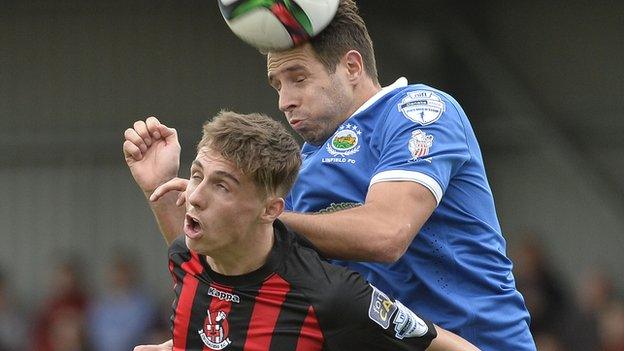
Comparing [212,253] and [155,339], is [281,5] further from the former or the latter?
[155,339]

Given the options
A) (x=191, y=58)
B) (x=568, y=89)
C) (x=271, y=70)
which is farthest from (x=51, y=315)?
(x=271, y=70)

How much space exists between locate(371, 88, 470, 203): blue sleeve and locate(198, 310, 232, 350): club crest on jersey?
0.65m

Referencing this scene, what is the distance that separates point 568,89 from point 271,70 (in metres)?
9.99

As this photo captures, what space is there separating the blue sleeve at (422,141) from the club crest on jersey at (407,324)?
38 centimetres

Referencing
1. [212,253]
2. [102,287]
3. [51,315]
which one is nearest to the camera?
[212,253]

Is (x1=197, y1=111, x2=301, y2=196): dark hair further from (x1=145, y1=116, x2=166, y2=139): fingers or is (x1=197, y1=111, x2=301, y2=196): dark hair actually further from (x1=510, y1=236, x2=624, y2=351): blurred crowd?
(x1=510, y1=236, x2=624, y2=351): blurred crowd

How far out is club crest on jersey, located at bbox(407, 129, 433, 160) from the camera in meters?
4.17

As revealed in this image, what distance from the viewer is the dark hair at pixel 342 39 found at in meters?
4.50

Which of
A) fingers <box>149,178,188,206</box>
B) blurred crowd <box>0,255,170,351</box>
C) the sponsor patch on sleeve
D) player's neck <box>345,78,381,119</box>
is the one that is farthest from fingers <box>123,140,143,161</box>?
blurred crowd <box>0,255,170,351</box>

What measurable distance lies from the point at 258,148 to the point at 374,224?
→ 1.39ft

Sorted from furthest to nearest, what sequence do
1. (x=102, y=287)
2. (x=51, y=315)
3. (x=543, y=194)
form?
(x=543, y=194) < (x=102, y=287) < (x=51, y=315)

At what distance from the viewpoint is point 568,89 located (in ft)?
46.2

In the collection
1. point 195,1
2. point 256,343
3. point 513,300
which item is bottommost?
point 256,343

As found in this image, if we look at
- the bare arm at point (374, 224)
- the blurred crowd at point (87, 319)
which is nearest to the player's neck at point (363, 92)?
the bare arm at point (374, 224)
